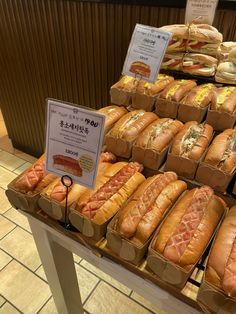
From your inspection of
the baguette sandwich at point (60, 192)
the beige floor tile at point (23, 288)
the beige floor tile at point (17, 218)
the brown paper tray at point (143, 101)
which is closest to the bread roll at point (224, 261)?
the baguette sandwich at point (60, 192)

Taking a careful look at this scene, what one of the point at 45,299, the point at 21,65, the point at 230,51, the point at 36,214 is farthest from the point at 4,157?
the point at 230,51

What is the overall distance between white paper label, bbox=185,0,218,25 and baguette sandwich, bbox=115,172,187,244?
2.84 ft

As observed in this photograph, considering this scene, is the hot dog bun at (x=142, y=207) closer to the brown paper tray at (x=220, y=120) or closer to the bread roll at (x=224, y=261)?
the bread roll at (x=224, y=261)

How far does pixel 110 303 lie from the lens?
68.4 inches

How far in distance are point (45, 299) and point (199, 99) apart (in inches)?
60.1

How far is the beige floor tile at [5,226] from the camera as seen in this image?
7.27 ft

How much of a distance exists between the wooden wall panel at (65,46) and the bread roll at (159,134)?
80cm

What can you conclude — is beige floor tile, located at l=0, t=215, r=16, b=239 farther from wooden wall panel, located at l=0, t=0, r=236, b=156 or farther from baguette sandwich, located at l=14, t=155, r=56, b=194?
baguette sandwich, located at l=14, t=155, r=56, b=194

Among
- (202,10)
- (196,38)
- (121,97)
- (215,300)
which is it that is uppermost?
(202,10)

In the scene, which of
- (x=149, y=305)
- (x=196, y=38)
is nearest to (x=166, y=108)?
(x=196, y=38)

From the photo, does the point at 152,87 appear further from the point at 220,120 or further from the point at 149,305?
the point at 149,305

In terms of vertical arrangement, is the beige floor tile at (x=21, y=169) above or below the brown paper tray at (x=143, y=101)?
below

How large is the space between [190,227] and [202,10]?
1.09 meters

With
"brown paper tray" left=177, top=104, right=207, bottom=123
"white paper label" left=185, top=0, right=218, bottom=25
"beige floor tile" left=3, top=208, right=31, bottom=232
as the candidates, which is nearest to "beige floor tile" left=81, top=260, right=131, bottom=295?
"beige floor tile" left=3, top=208, right=31, bottom=232
